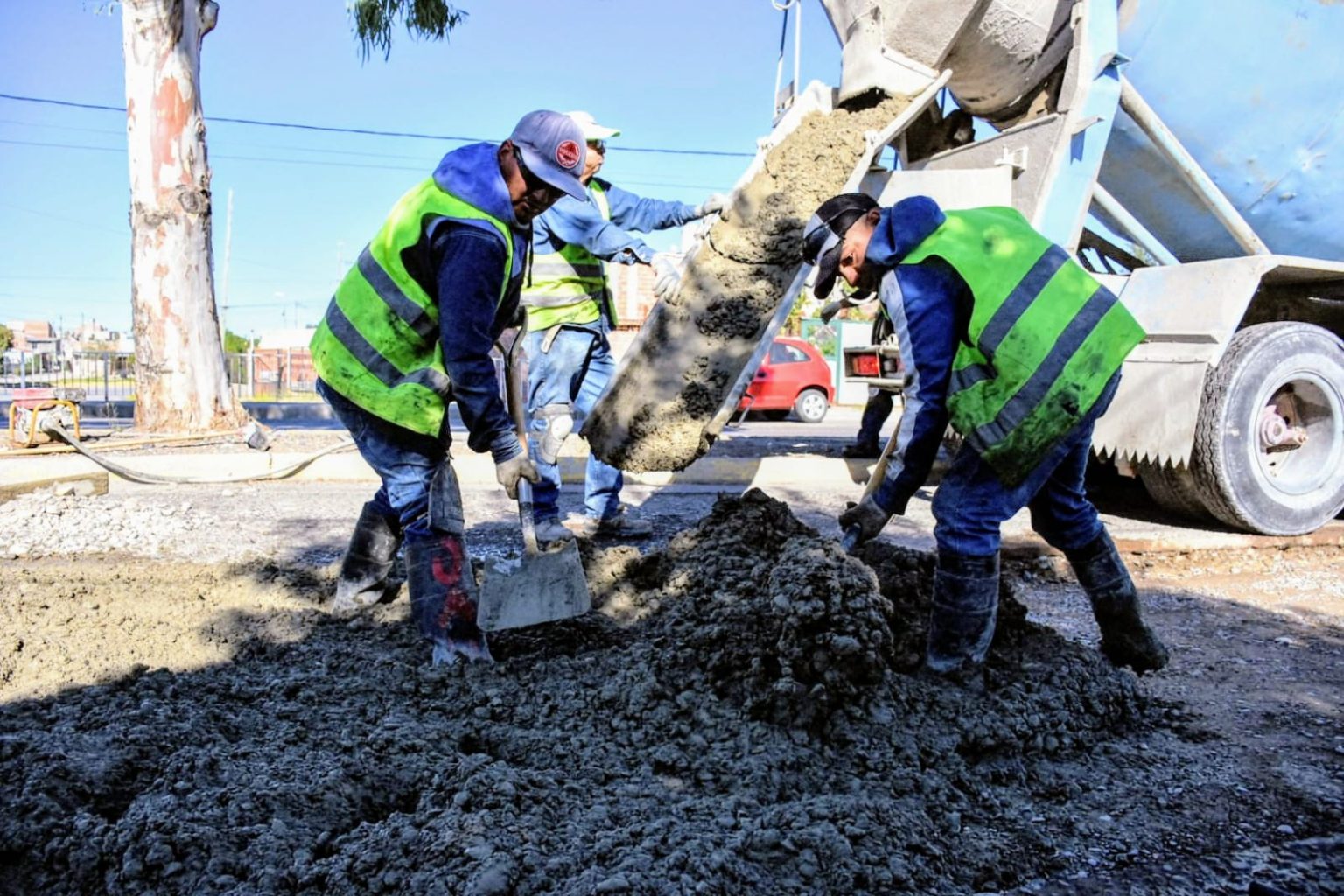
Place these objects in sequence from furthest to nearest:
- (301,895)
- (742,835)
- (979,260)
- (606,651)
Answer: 1. (606,651)
2. (979,260)
3. (742,835)
4. (301,895)

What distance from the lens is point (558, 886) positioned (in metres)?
1.64

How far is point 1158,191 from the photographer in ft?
17.2

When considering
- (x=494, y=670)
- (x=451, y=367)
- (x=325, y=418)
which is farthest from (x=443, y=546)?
(x=325, y=418)

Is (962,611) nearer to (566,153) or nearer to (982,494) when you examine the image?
(982,494)

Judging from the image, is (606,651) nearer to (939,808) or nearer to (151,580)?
(939,808)

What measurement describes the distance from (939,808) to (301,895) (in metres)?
1.29

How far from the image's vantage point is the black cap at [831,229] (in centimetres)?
269

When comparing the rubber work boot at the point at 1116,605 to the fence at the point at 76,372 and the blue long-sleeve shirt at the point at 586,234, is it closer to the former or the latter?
the blue long-sleeve shirt at the point at 586,234

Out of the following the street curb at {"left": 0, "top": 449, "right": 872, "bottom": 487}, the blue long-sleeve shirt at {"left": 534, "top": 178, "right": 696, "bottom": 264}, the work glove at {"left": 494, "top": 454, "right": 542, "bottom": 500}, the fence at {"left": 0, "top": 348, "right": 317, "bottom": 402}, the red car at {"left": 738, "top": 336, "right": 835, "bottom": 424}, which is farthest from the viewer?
the fence at {"left": 0, "top": 348, "right": 317, "bottom": 402}

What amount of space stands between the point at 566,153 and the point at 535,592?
1.32m

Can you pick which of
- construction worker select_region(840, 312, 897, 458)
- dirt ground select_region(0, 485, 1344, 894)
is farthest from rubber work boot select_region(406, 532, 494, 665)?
construction worker select_region(840, 312, 897, 458)

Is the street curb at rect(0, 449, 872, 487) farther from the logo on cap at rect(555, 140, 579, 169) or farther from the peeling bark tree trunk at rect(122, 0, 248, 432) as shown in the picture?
the logo on cap at rect(555, 140, 579, 169)

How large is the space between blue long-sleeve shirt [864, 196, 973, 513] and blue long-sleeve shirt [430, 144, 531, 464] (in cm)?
104

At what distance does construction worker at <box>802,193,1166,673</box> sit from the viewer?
8.25 feet
